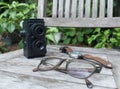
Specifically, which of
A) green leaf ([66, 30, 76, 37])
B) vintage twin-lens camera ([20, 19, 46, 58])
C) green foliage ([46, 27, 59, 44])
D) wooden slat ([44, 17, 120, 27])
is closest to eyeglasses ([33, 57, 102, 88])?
vintage twin-lens camera ([20, 19, 46, 58])

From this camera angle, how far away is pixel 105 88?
93cm

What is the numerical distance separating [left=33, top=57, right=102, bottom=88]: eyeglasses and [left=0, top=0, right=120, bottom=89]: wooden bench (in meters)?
0.02

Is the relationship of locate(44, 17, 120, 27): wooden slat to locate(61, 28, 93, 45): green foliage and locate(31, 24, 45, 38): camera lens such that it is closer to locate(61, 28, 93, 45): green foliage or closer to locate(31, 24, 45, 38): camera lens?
locate(31, 24, 45, 38): camera lens

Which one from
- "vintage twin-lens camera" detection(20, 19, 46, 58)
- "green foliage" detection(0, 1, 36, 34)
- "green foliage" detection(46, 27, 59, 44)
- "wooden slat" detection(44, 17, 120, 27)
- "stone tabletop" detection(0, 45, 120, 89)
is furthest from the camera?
"green foliage" detection(0, 1, 36, 34)

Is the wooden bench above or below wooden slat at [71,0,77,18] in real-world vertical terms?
below

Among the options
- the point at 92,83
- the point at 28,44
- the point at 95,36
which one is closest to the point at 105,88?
the point at 92,83

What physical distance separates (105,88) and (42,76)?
230 mm

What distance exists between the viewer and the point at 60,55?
1420mm

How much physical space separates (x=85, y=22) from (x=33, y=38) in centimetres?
47

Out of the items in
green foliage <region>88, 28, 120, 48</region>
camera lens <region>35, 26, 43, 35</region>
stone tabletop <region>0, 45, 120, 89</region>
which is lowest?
green foliage <region>88, 28, 120, 48</region>

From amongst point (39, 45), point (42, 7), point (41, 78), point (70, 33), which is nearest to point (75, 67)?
point (41, 78)

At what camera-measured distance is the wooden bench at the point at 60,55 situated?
968mm

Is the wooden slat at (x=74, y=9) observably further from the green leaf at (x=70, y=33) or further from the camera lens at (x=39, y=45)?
the green leaf at (x=70, y=33)

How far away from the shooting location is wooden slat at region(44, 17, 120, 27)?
5.54 feet
